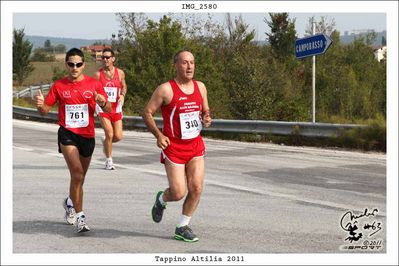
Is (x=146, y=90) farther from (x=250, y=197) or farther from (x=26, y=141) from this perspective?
(x=250, y=197)

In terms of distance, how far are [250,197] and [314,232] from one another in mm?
2394

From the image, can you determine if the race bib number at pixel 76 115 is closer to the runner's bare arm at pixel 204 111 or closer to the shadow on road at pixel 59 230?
the shadow on road at pixel 59 230

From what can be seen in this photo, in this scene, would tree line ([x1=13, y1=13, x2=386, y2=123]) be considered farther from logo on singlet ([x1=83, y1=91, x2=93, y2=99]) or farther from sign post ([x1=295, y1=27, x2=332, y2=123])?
logo on singlet ([x1=83, y1=91, x2=93, y2=99])

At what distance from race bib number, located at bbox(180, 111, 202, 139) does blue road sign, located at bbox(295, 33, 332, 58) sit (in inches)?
387

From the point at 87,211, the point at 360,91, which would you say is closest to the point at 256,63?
the point at 360,91

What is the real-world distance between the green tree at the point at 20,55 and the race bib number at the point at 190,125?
33.2 m

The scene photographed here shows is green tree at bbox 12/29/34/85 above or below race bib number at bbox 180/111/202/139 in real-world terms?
above

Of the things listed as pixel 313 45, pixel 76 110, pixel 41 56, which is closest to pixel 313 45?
pixel 313 45

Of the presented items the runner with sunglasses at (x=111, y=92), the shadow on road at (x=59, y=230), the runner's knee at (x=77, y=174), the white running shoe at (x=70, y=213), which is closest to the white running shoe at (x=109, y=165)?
the runner with sunglasses at (x=111, y=92)

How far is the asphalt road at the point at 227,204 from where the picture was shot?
7105mm

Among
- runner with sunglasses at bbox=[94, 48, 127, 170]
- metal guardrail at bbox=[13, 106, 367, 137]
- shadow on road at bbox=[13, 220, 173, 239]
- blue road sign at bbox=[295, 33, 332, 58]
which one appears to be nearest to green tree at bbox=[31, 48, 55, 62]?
metal guardrail at bbox=[13, 106, 367, 137]

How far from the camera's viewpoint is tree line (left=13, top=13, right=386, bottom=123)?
21906 millimetres

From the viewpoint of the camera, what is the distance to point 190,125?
23.0 ft

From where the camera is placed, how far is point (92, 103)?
7.59m
